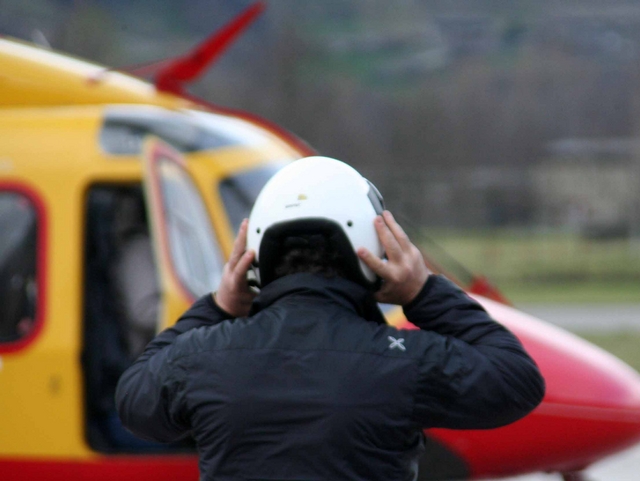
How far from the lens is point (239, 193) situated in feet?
13.6

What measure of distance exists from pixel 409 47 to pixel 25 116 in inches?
3131

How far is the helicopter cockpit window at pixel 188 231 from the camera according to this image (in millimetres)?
3988

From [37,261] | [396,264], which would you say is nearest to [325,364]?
[396,264]

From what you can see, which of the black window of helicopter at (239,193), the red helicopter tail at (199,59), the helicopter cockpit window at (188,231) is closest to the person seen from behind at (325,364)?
the helicopter cockpit window at (188,231)

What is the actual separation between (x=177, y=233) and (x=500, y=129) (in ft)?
102

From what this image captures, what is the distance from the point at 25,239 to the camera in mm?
4074

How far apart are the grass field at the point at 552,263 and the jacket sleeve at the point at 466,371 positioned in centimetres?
1747

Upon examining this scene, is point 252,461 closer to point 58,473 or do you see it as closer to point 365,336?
point 365,336

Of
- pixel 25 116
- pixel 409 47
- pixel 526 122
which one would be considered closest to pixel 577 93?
pixel 526 122

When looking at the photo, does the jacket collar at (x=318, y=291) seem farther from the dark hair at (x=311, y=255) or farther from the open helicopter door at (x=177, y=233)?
the open helicopter door at (x=177, y=233)

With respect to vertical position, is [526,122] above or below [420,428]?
below

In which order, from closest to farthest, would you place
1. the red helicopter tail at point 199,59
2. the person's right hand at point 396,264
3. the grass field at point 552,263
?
the person's right hand at point 396,264 < the red helicopter tail at point 199,59 < the grass field at point 552,263

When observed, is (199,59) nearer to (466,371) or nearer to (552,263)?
(466,371)

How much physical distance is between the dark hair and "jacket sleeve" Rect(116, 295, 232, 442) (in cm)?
30
